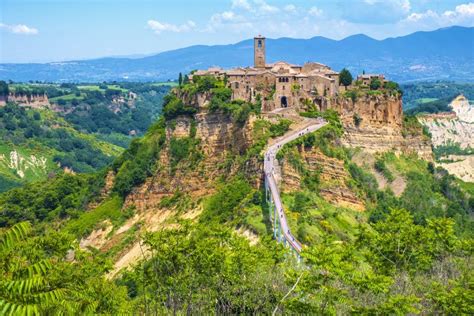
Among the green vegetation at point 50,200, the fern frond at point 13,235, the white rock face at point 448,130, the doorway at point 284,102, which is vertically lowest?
the white rock face at point 448,130

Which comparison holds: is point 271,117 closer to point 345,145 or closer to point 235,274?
point 345,145

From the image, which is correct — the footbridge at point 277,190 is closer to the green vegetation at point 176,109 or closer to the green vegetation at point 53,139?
the green vegetation at point 176,109

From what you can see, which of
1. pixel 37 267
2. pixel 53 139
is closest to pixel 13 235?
pixel 37 267

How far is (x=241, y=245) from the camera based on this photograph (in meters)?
33.1

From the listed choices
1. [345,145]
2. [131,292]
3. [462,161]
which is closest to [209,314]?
[131,292]

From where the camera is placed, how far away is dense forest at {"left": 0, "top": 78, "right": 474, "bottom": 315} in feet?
85.9

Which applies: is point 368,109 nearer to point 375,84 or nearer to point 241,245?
point 375,84

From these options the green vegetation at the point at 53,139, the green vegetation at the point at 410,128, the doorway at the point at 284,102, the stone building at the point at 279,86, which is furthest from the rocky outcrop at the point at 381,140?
the green vegetation at the point at 53,139

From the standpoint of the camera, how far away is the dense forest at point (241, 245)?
26.2 m

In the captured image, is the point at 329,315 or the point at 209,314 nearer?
the point at 329,315

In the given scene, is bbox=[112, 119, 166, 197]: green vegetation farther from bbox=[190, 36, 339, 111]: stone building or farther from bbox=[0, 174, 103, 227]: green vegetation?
bbox=[190, 36, 339, 111]: stone building

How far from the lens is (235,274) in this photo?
31.2 metres

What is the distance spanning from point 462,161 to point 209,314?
101 m

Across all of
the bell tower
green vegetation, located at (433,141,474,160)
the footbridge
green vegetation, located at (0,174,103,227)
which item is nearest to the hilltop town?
the bell tower
